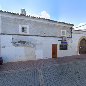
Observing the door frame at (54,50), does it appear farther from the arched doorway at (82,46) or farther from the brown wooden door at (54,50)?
the arched doorway at (82,46)

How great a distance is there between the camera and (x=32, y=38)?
19.6 meters

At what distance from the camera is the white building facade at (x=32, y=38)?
56.6 feet

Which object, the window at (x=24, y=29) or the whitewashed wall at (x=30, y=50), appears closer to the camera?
the whitewashed wall at (x=30, y=50)

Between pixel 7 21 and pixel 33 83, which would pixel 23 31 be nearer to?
pixel 7 21

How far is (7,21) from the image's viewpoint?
56.8ft

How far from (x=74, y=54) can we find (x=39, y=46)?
7373 mm

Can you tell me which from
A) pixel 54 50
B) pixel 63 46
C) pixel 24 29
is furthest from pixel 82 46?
pixel 24 29

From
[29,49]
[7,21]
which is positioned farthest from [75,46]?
[7,21]

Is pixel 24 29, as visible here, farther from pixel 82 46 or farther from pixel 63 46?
pixel 82 46

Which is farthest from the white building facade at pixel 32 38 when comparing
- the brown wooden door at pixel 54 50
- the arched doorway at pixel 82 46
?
the arched doorway at pixel 82 46

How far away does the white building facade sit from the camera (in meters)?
17.2

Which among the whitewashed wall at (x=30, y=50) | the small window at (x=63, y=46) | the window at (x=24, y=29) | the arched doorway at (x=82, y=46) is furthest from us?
the arched doorway at (x=82, y=46)

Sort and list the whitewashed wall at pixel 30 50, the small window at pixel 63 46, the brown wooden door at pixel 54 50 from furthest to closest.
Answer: the small window at pixel 63 46, the brown wooden door at pixel 54 50, the whitewashed wall at pixel 30 50

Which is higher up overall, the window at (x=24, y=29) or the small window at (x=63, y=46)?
the window at (x=24, y=29)
